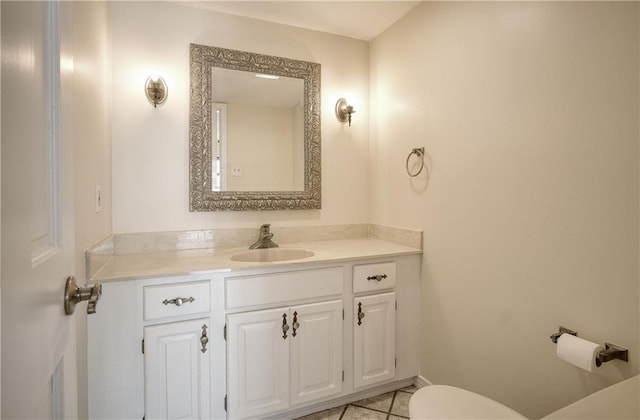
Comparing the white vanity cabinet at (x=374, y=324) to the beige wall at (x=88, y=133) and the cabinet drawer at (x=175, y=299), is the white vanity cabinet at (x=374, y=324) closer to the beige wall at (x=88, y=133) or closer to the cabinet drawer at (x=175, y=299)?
the cabinet drawer at (x=175, y=299)

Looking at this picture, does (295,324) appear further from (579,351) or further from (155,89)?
(155,89)

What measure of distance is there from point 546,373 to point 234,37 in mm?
2360

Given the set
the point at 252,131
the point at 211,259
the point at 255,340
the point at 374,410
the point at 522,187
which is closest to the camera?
the point at 522,187

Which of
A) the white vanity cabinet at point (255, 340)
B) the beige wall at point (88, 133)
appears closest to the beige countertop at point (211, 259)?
the white vanity cabinet at point (255, 340)

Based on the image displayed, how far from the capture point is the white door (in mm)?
393

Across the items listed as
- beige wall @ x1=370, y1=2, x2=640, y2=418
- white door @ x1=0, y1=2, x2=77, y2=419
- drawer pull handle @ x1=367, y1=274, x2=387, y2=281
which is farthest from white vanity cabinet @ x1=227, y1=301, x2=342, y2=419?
white door @ x1=0, y1=2, x2=77, y2=419

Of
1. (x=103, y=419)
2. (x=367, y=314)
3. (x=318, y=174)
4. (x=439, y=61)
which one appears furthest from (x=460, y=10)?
(x=103, y=419)

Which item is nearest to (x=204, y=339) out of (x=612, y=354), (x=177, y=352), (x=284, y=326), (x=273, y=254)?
(x=177, y=352)

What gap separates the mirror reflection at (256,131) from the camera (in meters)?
1.99

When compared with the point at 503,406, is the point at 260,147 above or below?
above

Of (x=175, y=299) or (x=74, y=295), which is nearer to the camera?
→ (x=74, y=295)

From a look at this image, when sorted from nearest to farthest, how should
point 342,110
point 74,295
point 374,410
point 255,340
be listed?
point 74,295 → point 255,340 → point 374,410 → point 342,110

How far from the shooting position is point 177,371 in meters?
1.43

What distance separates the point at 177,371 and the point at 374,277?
3.48 ft
